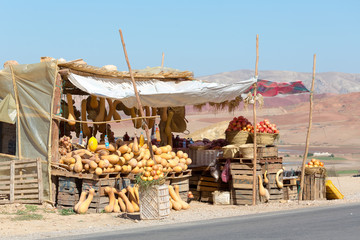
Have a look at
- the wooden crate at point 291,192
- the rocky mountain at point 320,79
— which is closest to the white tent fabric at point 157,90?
the wooden crate at point 291,192

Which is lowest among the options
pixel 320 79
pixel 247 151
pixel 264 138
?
pixel 247 151

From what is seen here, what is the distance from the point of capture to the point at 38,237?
11.0 m

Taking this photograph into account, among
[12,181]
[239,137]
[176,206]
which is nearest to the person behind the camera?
[176,206]

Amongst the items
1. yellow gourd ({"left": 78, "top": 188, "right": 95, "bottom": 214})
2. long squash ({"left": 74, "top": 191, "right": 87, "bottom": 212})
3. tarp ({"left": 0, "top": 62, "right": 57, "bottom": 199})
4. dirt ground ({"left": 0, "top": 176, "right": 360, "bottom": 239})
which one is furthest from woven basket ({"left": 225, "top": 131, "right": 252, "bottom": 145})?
tarp ({"left": 0, "top": 62, "right": 57, "bottom": 199})

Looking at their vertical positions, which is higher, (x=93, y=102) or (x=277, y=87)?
(x=277, y=87)

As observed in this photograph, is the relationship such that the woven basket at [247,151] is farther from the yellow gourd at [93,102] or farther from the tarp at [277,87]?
the yellow gourd at [93,102]

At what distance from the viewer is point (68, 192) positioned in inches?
565

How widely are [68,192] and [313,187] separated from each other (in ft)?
23.1

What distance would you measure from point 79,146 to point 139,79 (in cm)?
246

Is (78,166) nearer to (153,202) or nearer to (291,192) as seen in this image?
(153,202)

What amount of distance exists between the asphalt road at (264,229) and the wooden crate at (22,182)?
4.03 metres

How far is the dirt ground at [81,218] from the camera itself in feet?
38.3

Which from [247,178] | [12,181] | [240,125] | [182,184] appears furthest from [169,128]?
[12,181]

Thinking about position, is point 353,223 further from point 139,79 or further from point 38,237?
point 139,79
